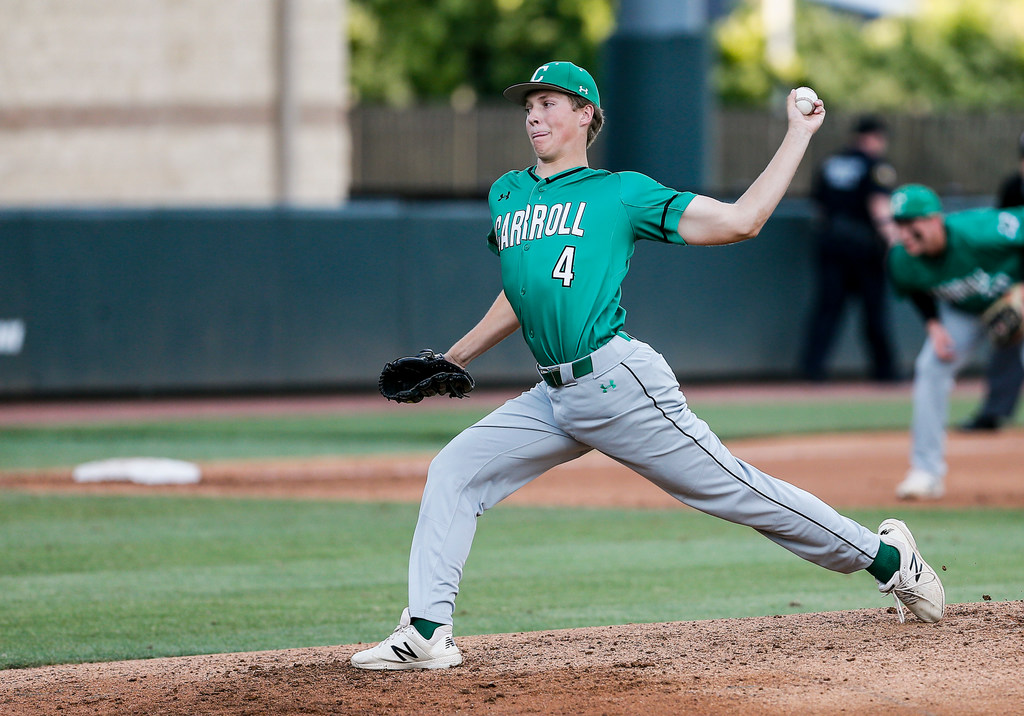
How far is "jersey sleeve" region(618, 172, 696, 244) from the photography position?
413cm

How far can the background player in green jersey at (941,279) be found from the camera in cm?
773

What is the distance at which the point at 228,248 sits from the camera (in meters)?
13.2

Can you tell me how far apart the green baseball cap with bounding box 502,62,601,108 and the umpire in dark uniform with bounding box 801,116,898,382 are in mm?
10082

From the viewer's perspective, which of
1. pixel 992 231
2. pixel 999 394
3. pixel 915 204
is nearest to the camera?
pixel 915 204

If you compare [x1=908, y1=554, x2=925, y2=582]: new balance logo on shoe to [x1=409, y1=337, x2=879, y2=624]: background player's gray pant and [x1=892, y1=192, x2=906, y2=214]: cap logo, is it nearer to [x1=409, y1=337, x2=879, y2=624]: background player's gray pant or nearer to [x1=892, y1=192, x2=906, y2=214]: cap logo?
[x1=409, y1=337, x2=879, y2=624]: background player's gray pant

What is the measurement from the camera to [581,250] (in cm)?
418

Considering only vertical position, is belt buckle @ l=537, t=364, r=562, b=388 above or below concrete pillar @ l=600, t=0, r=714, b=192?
below

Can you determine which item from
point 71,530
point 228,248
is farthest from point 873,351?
point 71,530

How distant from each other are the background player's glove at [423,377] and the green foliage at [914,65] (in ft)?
110

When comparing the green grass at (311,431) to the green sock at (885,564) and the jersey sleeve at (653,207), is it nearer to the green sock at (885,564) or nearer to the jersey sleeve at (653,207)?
the green sock at (885,564)

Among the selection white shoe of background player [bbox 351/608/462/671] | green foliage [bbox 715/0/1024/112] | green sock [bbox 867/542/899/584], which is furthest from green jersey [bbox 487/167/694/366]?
green foliage [bbox 715/0/1024/112]

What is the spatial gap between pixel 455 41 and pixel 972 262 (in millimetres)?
29700

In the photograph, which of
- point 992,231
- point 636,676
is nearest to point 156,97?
point 992,231

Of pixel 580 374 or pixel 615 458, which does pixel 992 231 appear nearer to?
pixel 615 458
